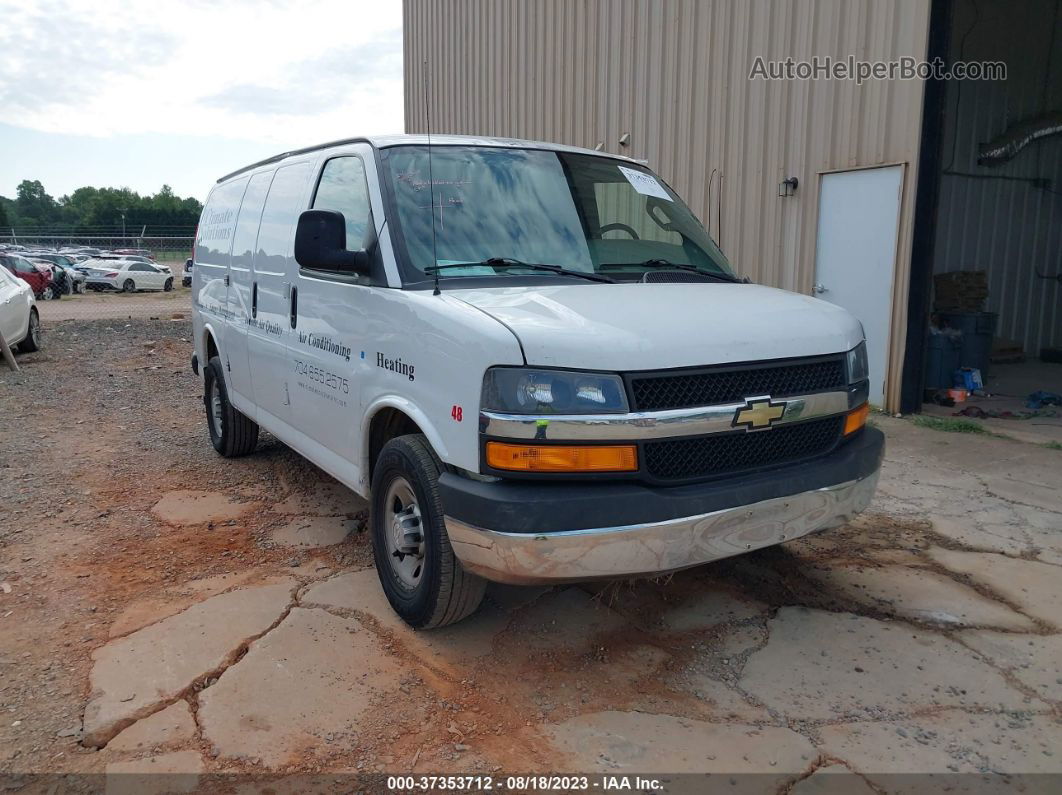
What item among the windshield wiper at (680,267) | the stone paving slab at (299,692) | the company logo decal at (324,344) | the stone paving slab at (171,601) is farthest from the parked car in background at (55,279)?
the windshield wiper at (680,267)

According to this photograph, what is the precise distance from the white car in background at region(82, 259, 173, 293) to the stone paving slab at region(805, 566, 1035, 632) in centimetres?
3279

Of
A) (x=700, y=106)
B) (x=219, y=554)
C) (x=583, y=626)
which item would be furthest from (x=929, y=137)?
(x=219, y=554)

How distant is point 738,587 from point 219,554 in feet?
8.93

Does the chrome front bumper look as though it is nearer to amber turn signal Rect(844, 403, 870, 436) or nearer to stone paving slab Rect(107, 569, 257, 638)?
amber turn signal Rect(844, 403, 870, 436)

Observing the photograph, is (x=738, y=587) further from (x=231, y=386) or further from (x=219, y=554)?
(x=231, y=386)

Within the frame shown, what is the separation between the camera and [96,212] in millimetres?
81062

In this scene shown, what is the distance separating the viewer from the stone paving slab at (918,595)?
145 inches

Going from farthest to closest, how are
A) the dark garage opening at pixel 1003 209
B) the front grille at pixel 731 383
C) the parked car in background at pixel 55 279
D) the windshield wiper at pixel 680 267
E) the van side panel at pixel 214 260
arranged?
the parked car in background at pixel 55 279, the dark garage opening at pixel 1003 209, the van side panel at pixel 214 260, the windshield wiper at pixel 680 267, the front grille at pixel 731 383

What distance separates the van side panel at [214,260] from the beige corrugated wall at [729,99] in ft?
11.4

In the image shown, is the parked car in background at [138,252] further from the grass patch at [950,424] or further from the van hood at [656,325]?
the van hood at [656,325]

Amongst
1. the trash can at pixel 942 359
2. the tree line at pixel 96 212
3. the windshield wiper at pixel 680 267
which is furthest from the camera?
the tree line at pixel 96 212


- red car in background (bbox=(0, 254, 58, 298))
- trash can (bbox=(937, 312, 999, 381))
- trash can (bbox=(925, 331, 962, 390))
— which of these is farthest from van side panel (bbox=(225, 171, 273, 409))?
red car in background (bbox=(0, 254, 58, 298))

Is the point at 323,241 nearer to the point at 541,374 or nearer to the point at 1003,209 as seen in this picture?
the point at 541,374

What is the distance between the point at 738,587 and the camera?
13.0ft
